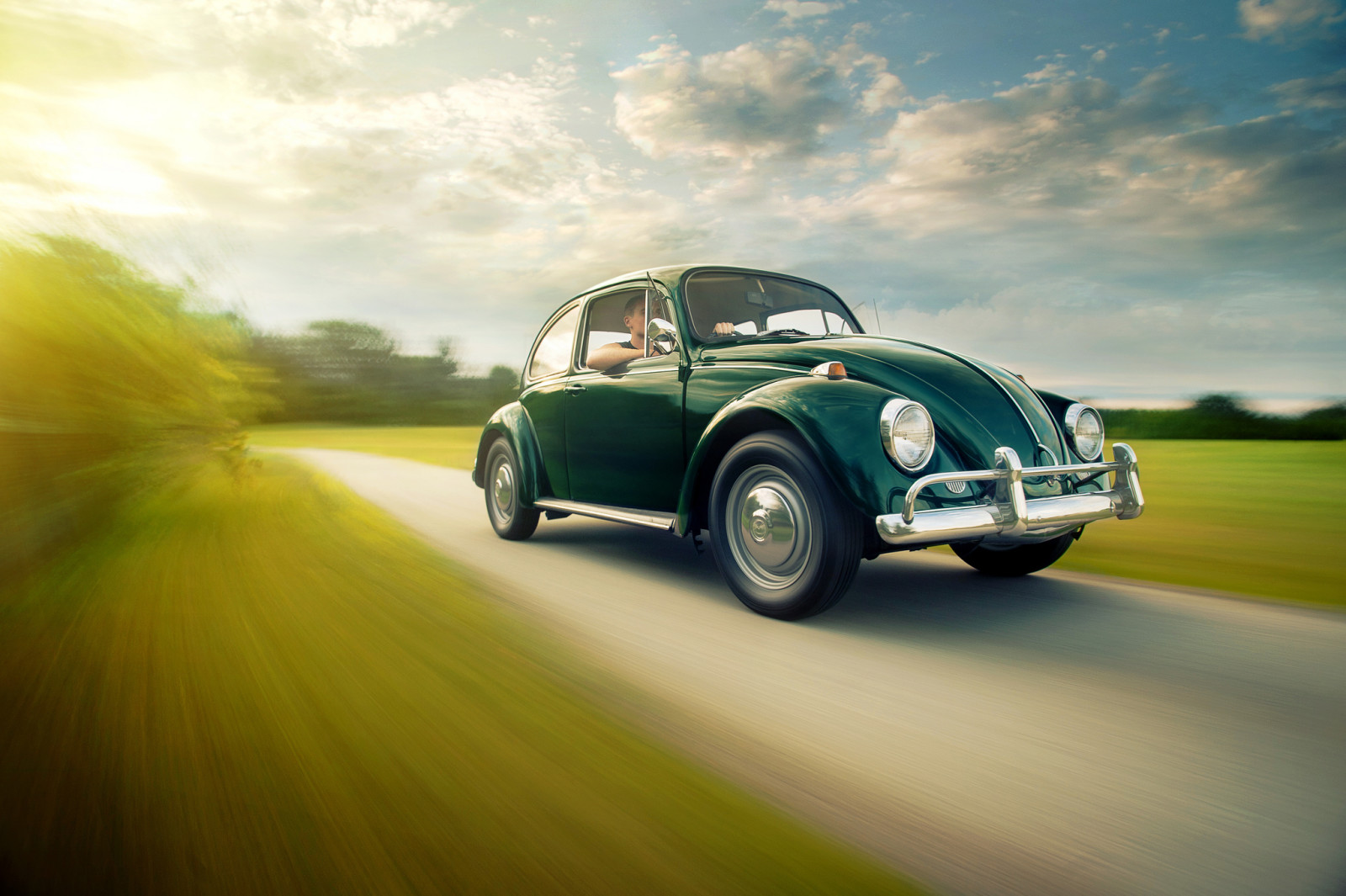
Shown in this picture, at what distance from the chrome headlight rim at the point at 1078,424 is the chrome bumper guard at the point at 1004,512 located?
324 mm

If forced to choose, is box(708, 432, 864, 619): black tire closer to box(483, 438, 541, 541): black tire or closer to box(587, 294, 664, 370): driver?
box(587, 294, 664, 370): driver

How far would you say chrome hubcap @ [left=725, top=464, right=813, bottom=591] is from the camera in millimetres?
3586

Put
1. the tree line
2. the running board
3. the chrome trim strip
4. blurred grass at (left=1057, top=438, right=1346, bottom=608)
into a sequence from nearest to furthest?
the chrome trim strip → the running board → blurred grass at (left=1057, top=438, right=1346, bottom=608) → the tree line

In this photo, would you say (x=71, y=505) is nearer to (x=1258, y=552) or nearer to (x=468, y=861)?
(x=468, y=861)

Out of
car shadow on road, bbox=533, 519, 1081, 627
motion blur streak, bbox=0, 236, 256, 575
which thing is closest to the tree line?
motion blur streak, bbox=0, 236, 256, 575

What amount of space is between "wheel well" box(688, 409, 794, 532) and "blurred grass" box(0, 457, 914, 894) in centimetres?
116

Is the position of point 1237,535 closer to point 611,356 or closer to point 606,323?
point 611,356

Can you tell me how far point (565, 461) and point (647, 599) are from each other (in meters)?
1.71

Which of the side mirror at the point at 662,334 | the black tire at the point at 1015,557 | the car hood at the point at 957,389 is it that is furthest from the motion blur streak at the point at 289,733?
the black tire at the point at 1015,557

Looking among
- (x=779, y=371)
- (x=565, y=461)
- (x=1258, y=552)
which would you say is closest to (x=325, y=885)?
(x=779, y=371)

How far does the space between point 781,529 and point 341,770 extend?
2180 mm

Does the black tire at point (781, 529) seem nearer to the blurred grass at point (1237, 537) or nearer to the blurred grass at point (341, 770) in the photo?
the blurred grass at point (341, 770)

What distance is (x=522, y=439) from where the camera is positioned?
6172mm

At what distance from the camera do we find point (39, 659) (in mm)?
3061
